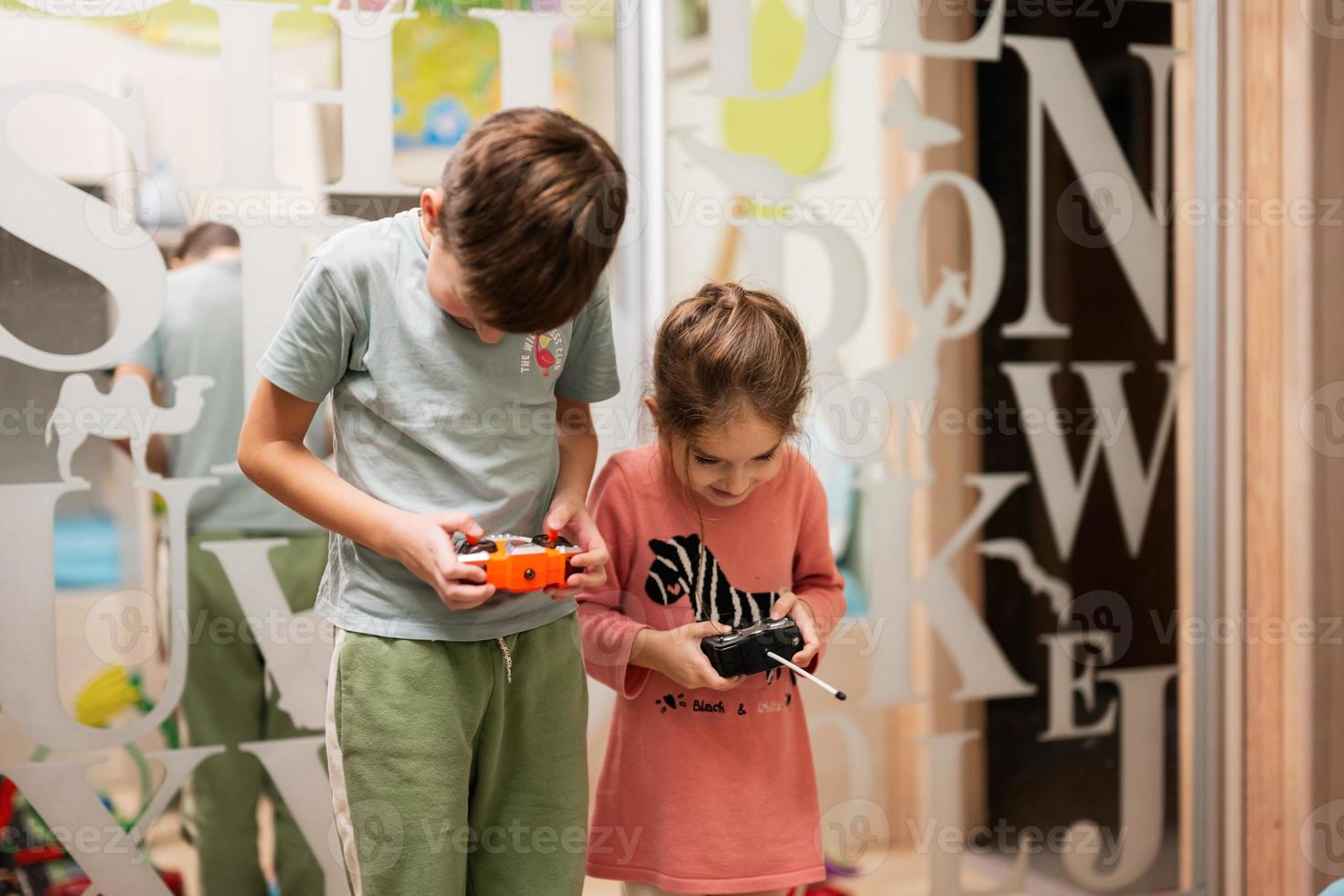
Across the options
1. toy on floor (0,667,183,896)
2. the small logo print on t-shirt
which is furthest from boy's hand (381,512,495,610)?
toy on floor (0,667,183,896)

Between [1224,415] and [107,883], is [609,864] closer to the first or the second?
[107,883]

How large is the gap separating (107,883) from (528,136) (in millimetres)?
1291

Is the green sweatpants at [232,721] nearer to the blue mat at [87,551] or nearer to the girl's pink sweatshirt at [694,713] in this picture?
the blue mat at [87,551]

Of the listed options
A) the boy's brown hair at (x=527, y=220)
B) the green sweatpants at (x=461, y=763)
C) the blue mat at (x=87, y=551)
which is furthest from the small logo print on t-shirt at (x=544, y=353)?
the blue mat at (x=87, y=551)

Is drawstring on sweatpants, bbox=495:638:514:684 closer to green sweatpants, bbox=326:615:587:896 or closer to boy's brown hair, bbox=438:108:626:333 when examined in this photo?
green sweatpants, bbox=326:615:587:896

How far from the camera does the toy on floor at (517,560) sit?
116 centimetres

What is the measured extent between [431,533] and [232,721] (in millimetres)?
823

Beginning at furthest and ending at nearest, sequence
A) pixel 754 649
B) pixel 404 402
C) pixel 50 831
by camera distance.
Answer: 1. pixel 50 831
2. pixel 754 649
3. pixel 404 402

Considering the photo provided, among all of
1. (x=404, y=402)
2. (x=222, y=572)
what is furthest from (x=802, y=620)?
(x=222, y=572)

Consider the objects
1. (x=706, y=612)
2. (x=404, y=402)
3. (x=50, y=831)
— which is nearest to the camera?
(x=404, y=402)

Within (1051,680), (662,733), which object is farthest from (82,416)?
(1051,680)

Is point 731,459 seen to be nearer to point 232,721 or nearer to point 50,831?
point 232,721

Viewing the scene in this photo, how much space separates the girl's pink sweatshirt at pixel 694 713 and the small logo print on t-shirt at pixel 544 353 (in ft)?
0.76

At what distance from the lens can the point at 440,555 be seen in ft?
3.74
